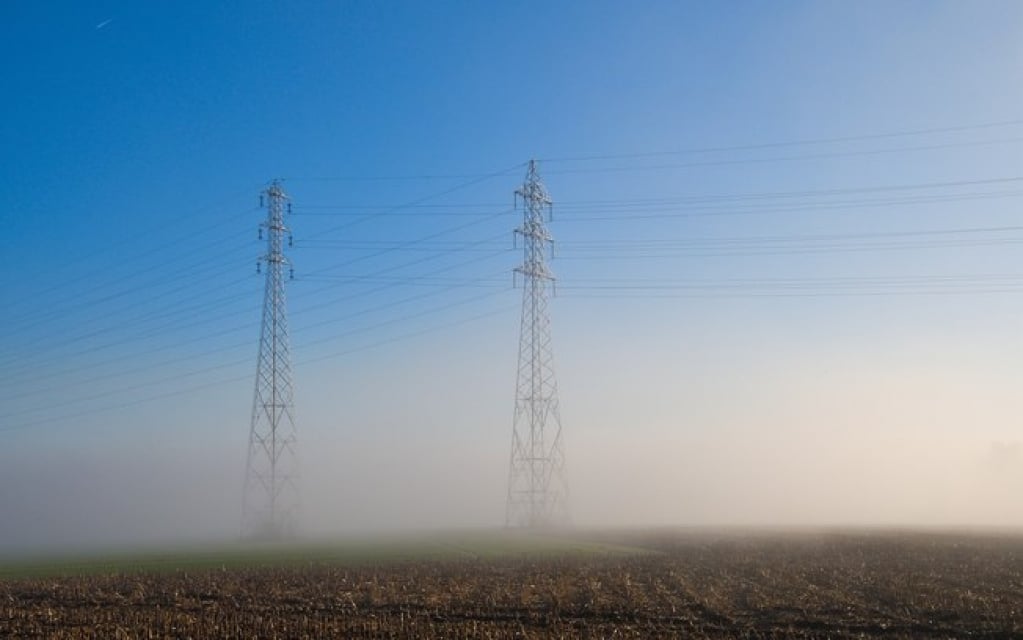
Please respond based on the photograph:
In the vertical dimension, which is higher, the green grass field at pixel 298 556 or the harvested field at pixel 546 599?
the harvested field at pixel 546 599

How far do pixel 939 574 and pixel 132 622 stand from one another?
31.1m

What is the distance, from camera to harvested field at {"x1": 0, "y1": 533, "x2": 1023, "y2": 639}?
25312 mm

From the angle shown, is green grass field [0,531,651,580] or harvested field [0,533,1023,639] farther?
green grass field [0,531,651,580]

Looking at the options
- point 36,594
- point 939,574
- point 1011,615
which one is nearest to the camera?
point 1011,615

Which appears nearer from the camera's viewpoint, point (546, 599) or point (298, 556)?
point (546, 599)

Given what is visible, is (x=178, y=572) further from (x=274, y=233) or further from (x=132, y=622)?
(x=274, y=233)

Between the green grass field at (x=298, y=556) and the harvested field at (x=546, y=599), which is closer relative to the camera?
the harvested field at (x=546, y=599)

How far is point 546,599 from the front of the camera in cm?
3150

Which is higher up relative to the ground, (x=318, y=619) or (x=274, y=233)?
(x=274, y=233)

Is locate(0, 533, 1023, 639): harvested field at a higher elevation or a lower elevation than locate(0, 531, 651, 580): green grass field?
higher

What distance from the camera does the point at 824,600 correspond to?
101 feet

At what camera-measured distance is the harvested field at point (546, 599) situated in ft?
83.0

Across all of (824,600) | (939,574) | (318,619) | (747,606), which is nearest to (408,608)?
(318,619)

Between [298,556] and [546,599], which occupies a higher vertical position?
[546,599]
